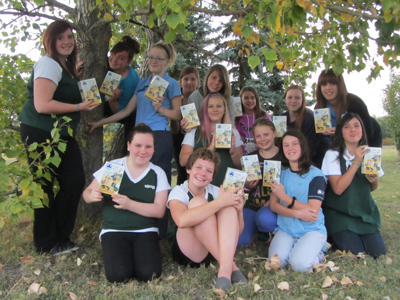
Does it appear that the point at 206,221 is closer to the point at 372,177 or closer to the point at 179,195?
the point at 179,195

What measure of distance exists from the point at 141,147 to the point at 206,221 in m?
0.83

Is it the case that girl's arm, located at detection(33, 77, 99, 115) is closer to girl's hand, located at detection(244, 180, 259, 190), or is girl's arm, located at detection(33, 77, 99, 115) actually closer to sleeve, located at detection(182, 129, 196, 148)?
sleeve, located at detection(182, 129, 196, 148)

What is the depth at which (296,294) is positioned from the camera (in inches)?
95.3

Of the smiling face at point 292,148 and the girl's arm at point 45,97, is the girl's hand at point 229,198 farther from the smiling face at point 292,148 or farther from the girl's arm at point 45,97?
the girl's arm at point 45,97

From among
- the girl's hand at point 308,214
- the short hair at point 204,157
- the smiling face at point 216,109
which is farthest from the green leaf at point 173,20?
the girl's hand at point 308,214

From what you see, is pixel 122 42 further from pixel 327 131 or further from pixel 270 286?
pixel 270 286

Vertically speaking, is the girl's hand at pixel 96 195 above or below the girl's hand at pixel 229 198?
above

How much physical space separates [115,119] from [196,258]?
1.75 m

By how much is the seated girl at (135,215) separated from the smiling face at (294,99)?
2.14 meters

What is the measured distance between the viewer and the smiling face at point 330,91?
3.77 m

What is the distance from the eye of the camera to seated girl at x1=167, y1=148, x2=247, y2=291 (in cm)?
253

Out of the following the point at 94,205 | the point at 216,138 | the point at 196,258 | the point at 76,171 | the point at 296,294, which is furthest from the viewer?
the point at 94,205

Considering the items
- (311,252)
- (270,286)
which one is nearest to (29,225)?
(270,286)

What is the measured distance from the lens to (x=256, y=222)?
3465mm
